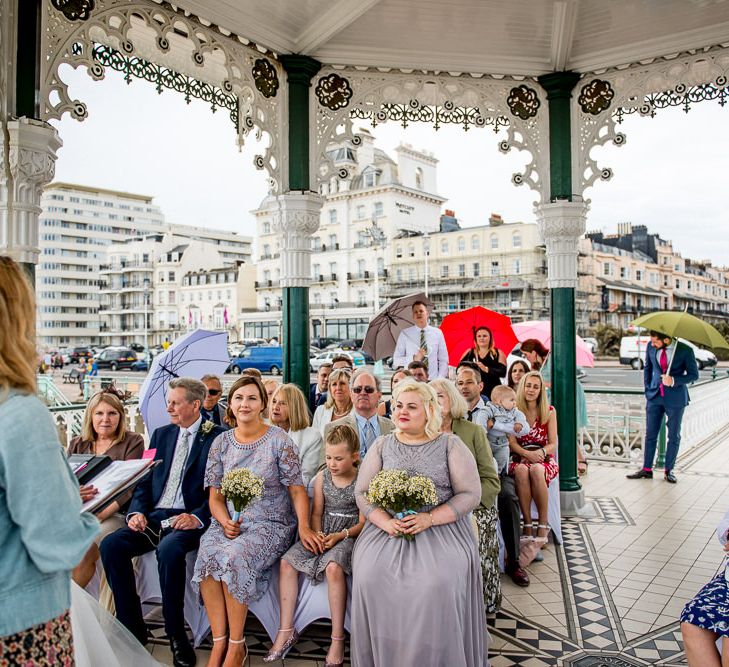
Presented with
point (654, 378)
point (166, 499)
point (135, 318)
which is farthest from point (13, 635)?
point (135, 318)

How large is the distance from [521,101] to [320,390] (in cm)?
324

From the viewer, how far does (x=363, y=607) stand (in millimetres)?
2924

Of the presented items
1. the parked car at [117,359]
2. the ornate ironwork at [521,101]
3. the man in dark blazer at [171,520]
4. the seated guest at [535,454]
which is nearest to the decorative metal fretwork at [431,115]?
the ornate ironwork at [521,101]

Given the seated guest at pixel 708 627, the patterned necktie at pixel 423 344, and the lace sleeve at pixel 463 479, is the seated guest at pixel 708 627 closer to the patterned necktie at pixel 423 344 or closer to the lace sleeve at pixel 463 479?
the lace sleeve at pixel 463 479

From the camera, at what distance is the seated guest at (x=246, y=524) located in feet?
10.2

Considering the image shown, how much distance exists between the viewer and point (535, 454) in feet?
15.4

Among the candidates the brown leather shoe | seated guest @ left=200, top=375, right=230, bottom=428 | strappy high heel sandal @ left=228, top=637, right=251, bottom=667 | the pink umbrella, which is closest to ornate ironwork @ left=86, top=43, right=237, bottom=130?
seated guest @ left=200, top=375, right=230, bottom=428

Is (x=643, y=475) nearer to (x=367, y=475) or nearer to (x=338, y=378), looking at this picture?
(x=338, y=378)

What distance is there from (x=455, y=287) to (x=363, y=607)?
42.3 m

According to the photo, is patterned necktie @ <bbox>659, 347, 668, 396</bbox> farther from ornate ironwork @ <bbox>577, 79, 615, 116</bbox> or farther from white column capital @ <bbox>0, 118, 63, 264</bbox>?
white column capital @ <bbox>0, 118, 63, 264</bbox>

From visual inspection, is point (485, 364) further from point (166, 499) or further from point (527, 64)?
point (166, 499)

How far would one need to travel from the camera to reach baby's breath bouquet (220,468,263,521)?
10.6 ft

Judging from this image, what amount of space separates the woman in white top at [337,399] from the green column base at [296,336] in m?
0.75

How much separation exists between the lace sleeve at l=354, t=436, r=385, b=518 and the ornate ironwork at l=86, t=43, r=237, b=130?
10.2 ft
